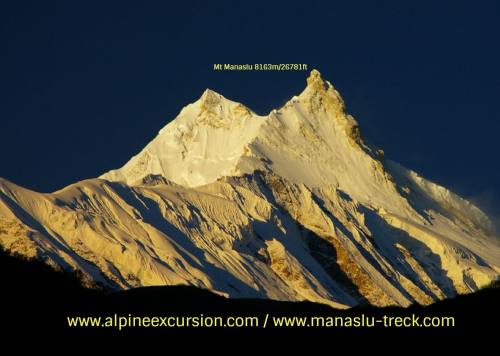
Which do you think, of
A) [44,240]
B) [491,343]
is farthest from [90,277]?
[491,343]

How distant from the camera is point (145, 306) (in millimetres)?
73312

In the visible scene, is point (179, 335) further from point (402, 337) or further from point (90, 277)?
point (90, 277)

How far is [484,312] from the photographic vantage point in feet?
234

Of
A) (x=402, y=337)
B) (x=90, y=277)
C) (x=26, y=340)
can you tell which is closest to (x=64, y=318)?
(x=26, y=340)

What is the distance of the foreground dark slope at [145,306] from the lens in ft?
223

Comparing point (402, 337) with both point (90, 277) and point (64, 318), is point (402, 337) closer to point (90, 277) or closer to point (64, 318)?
point (64, 318)

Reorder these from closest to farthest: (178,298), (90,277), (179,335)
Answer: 1. (179,335)
2. (178,298)
3. (90,277)

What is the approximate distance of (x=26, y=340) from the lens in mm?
64312

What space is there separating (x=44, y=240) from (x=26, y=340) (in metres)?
130

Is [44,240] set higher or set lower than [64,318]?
higher

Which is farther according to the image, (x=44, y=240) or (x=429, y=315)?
(x=44, y=240)

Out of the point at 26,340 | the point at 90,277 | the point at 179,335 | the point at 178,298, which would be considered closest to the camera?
the point at 26,340

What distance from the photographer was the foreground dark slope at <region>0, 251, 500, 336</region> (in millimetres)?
67875

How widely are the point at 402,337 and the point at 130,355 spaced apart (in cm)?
1193
